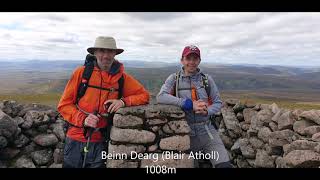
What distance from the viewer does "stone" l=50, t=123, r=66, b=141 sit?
9648 mm

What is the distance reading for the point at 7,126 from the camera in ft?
28.6

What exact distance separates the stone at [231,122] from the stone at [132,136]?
470 cm

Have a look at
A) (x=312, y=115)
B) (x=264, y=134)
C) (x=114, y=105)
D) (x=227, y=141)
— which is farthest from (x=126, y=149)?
(x=227, y=141)

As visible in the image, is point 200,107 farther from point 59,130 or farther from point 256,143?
point 59,130

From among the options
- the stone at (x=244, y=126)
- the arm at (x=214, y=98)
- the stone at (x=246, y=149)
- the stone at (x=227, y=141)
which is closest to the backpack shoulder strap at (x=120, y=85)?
the arm at (x=214, y=98)

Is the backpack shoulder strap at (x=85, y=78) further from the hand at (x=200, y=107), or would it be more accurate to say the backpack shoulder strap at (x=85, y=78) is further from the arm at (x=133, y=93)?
the hand at (x=200, y=107)

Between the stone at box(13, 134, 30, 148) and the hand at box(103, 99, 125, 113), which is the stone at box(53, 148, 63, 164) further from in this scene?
the hand at box(103, 99, 125, 113)

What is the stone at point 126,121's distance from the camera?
6.37 meters

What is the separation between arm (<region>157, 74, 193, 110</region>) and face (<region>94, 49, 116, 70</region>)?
1.11 metres

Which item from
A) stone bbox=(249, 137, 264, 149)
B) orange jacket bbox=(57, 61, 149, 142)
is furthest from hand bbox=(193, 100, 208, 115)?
stone bbox=(249, 137, 264, 149)

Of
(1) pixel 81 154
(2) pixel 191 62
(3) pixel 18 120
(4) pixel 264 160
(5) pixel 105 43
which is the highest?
(5) pixel 105 43

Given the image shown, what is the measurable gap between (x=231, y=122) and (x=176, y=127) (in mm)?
4492
